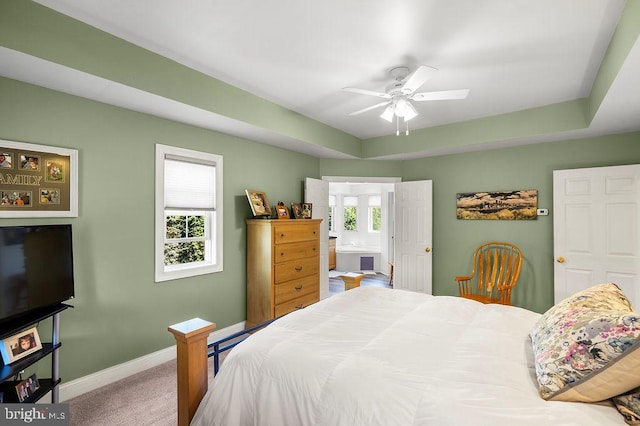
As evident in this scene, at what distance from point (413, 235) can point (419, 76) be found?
122 inches

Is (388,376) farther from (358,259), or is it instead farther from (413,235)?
(358,259)

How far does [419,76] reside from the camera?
223 centimetres

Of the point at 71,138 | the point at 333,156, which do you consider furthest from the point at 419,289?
the point at 71,138

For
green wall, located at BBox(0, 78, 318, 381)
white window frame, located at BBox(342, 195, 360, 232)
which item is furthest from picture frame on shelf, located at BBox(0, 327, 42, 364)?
white window frame, located at BBox(342, 195, 360, 232)

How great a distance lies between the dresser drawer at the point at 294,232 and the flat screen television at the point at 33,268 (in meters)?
1.93

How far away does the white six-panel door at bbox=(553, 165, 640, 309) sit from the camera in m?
3.40

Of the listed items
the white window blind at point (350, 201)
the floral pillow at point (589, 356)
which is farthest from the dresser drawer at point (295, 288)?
the white window blind at point (350, 201)

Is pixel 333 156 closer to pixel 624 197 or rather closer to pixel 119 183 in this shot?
pixel 119 183

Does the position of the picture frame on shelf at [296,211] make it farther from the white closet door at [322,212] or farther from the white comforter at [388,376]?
the white comforter at [388,376]

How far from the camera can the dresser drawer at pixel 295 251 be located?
369 centimetres

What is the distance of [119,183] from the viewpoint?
2756 millimetres

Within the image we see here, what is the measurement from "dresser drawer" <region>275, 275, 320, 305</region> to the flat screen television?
1979 mm

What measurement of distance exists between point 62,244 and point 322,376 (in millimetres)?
2038

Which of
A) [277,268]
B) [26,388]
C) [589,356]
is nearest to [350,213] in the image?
[277,268]
